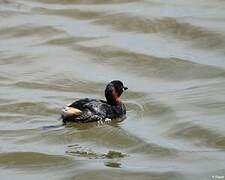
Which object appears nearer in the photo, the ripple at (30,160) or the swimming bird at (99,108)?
the ripple at (30,160)

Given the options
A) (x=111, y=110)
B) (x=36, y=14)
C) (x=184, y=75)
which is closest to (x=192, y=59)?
(x=184, y=75)

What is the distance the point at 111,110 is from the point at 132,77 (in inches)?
76.8

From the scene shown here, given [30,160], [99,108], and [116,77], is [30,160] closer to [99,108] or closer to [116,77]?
[99,108]

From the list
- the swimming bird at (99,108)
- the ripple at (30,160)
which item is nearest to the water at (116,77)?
the ripple at (30,160)

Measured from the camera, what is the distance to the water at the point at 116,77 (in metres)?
9.20

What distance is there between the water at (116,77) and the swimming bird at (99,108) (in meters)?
0.16

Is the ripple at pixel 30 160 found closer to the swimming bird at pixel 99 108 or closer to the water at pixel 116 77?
the water at pixel 116 77

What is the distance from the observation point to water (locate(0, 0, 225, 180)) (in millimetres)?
9195

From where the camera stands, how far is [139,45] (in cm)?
1483

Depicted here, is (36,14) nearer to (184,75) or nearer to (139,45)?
(139,45)

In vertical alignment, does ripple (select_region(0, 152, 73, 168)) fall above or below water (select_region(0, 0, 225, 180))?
below

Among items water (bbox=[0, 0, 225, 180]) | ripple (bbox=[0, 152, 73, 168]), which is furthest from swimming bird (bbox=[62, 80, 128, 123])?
ripple (bbox=[0, 152, 73, 168])

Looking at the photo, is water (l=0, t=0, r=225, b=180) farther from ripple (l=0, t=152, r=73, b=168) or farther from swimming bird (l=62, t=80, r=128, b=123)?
swimming bird (l=62, t=80, r=128, b=123)

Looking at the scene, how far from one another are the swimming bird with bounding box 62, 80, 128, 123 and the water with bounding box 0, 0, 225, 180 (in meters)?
0.16
